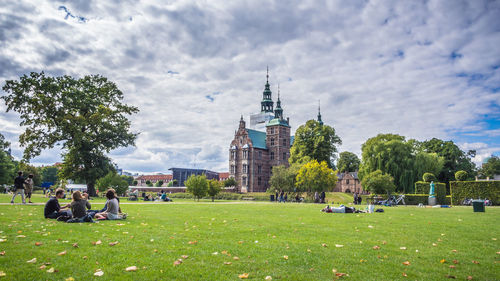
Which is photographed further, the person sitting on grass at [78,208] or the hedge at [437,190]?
the hedge at [437,190]

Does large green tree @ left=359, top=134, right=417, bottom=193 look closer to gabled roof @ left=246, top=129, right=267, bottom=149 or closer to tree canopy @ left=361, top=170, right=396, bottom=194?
tree canopy @ left=361, top=170, right=396, bottom=194

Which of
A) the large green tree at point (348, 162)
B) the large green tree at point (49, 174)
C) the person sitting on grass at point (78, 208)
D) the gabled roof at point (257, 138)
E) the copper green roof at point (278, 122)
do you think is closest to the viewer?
the person sitting on grass at point (78, 208)

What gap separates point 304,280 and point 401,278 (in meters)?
1.65

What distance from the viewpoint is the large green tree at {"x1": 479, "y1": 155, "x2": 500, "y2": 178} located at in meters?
90.8

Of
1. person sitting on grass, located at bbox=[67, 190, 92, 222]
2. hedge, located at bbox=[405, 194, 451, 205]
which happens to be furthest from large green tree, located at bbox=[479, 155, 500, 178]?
person sitting on grass, located at bbox=[67, 190, 92, 222]

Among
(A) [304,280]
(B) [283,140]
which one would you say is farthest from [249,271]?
(B) [283,140]

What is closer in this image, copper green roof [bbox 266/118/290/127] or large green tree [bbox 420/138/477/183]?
large green tree [bbox 420/138/477/183]

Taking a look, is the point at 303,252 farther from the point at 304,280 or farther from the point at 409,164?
the point at 409,164

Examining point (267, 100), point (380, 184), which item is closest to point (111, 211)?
point (380, 184)

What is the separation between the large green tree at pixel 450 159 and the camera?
232 feet

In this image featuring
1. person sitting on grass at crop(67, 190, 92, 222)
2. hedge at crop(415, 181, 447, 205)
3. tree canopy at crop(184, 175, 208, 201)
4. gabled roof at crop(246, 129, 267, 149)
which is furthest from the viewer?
gabled roof at crop(246, 129, 267, 149)

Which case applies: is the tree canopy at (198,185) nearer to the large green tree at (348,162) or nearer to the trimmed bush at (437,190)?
the trimmed bush at (437,190)

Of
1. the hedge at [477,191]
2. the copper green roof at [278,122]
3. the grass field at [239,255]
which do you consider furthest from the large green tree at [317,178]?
the copper green roof at [278,122]

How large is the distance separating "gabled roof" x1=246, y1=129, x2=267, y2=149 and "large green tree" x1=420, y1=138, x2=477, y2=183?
128ft
